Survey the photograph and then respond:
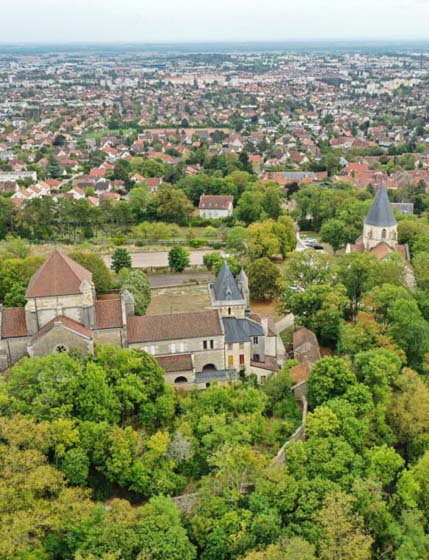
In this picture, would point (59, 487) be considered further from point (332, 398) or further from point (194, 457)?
point (332, 398)

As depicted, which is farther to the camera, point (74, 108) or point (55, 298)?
point (74, 108)

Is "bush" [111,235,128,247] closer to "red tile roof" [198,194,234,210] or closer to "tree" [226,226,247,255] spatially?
"tree" [226,226,247,255]

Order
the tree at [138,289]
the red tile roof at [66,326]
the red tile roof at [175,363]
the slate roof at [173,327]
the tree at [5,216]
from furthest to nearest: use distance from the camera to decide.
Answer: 1. the tree at [5,216]
2. the tree at [138,289]
3. the slate roof at [173,327]
4. the red tile roof at [175,363]
5. the red tile roof at [66,326]

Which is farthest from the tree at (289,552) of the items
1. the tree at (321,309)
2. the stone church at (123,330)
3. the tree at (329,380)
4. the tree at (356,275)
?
the tree at (356,275)

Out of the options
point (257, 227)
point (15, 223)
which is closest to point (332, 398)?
point (257, 227)

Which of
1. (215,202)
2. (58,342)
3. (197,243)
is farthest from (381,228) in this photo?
(215,202)

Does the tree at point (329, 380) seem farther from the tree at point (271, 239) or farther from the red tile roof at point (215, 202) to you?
the red tile roof at point (215, 202)

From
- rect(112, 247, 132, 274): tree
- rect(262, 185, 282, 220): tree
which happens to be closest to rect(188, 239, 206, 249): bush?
rect(262, 185, 282, 220): tree
